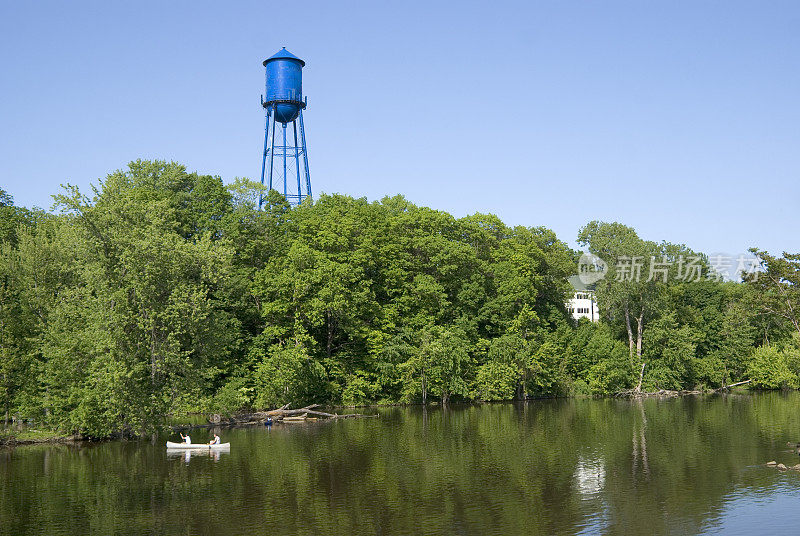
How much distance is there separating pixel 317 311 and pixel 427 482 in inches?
1663

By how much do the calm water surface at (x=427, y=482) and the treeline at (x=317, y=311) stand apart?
7.63 meters

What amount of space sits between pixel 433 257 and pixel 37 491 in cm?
5998

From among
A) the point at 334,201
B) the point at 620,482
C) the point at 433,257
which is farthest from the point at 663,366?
the point at 620,482

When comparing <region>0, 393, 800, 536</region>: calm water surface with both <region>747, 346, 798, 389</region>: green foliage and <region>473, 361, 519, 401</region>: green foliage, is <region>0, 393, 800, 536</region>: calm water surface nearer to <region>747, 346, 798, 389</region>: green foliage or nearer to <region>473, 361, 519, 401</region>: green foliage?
<region>473, 361, 519, 401</region>: green foliage

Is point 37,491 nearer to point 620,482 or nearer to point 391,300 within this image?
point 620,482

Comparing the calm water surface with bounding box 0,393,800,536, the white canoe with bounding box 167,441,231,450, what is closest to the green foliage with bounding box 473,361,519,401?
the calm water surface with bounding box 0,393,800,536

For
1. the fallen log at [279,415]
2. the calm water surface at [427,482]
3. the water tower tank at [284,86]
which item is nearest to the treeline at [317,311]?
the fallen log at [279,415]

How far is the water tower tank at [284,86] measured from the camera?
3575 inches

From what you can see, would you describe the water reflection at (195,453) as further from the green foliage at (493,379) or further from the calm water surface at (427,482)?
the green foliage at (493,379)

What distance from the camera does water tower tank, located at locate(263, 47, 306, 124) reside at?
90.8m

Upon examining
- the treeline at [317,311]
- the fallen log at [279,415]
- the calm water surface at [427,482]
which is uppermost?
the treeline at [317,311]

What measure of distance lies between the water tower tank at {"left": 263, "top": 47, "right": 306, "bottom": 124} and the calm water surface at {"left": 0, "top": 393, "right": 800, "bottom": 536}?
45502 mm

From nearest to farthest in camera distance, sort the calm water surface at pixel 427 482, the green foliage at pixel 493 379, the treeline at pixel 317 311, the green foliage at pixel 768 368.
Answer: the calm water surface at pixel 427 482 < the treeline at pixel 317 311 < the green foliage at pixel 493 379 < the green foliage at pixel 768 368

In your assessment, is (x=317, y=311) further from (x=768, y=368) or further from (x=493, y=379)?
(x=768, y=368)
